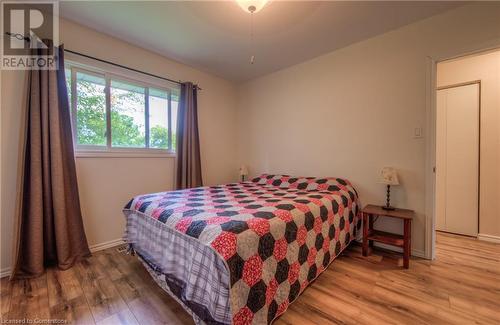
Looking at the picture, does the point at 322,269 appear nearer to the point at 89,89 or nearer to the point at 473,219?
the point at 473,219

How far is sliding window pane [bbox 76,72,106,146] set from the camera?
2.30m

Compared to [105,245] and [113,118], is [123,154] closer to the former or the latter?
[113,118]

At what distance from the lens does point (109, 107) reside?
8.20 feet

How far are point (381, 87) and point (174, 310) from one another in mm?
2971

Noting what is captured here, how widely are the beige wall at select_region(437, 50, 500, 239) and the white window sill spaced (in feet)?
12.4

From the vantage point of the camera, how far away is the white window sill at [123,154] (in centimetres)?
228

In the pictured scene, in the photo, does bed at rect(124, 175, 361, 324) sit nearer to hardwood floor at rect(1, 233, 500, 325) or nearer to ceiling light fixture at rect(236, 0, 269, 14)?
hardwood floor at rect(1, 233, 500, 325)

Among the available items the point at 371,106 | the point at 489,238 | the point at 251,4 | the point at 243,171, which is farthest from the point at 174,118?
the point at 489,238

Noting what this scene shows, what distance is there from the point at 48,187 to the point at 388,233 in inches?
138

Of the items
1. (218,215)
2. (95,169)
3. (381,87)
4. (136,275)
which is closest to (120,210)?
(95,169)

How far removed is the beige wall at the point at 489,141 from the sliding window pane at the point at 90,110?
4.12 m

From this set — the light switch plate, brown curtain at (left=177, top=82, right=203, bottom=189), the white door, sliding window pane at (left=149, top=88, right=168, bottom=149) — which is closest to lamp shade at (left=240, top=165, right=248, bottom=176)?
brown curtain at (left=177, top=82, right=203, bottom=189)

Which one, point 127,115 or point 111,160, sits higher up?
point 127,115

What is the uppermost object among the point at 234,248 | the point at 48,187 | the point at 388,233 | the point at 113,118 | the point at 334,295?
the point at 113,118
